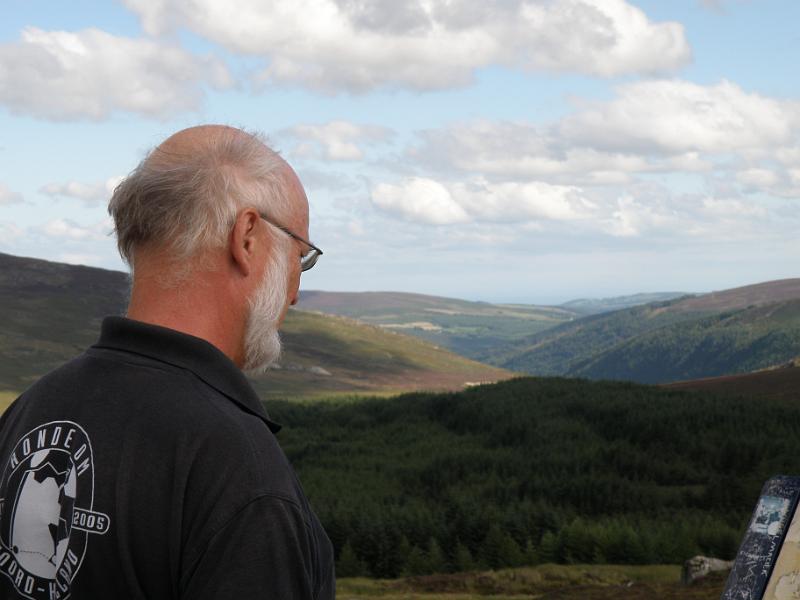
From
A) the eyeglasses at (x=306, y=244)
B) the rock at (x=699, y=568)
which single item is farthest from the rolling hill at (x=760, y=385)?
the eyeglasses at (x=306, y=244)

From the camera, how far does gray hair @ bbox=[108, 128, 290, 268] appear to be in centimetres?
284

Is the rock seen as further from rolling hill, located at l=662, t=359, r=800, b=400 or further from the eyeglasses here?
rolling hill, located at l=662, t=359, r=800, b=400

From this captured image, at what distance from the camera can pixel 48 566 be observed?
8.49 ft

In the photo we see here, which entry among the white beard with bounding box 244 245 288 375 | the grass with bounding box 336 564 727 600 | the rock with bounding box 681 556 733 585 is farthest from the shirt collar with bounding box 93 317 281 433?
the rock with bounding box 681 556 733 585

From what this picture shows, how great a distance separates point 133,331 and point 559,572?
2211 centimetres

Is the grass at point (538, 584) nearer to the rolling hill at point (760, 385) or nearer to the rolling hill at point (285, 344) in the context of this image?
the rolling hill at point (760, 385)

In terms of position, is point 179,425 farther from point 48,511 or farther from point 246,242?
point 246,242

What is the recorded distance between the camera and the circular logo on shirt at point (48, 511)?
254cm

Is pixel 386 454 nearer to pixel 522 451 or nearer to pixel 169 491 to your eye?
pixel 522 451

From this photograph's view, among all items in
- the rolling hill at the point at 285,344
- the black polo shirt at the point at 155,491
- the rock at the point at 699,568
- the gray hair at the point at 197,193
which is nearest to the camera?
the black polo shirt at the point at 155,491

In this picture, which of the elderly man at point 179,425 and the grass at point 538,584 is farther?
the grass at point 538,584

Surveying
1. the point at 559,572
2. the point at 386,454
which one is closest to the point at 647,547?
the point at 559,572

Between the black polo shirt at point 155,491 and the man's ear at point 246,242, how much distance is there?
0.94ft

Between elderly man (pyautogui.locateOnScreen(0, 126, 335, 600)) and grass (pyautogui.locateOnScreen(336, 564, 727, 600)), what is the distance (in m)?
16.5
